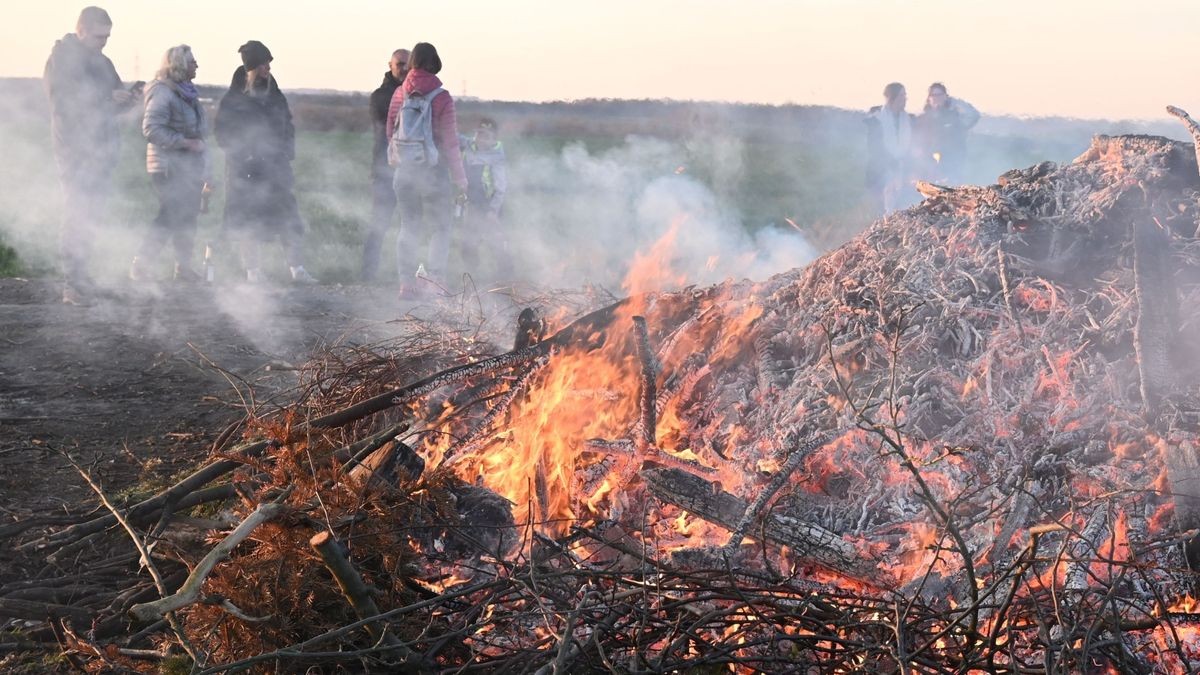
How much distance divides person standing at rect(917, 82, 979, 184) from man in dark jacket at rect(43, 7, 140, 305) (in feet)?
30.2

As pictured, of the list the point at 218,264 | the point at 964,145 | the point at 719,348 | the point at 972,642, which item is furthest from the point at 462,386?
the point at 964,145

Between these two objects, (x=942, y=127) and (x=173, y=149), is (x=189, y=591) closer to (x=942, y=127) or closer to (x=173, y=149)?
(x=173, y=149)

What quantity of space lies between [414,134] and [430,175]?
46 centimetres

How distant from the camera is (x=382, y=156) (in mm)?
10797

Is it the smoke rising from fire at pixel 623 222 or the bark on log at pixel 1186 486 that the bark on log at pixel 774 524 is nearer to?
the bark on log at pixel 1186 486

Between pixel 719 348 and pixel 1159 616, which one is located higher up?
pixel 719 348

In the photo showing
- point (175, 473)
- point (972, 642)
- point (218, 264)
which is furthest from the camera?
point (218, 264)

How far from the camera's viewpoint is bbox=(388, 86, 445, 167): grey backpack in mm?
9430

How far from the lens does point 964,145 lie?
1302cm

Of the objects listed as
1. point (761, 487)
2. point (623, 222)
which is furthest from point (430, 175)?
point (623, 222)

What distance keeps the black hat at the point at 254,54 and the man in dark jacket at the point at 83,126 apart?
1236 millimetres

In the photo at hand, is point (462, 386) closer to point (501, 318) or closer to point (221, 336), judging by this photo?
point (501, 318)

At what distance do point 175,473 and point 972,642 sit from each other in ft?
13.5

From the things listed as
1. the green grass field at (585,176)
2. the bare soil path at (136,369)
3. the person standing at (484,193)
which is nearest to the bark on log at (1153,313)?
the bare soil path at (136,369)
